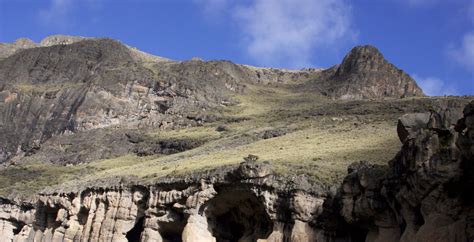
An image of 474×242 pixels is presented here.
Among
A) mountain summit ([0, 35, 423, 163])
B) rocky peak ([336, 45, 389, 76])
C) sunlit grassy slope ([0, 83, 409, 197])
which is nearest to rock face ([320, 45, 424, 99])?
rocky peak ([336, 45, 389, 76])

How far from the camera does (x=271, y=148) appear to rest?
6681 cm

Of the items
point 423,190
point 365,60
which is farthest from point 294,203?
point 365,60

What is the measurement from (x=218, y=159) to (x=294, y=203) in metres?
21.4

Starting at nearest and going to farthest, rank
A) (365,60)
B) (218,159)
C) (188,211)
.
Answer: (188,211)
(218,159)
(365,60)

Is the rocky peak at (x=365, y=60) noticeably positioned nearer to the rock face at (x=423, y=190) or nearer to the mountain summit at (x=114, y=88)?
the mountain summit at (x=114, y=88)

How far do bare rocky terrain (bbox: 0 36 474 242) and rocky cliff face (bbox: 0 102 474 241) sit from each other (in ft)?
0.33

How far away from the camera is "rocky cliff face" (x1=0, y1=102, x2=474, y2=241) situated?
98.5 feet

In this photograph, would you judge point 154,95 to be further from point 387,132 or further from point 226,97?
point 387,132

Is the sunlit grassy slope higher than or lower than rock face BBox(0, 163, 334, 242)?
higher

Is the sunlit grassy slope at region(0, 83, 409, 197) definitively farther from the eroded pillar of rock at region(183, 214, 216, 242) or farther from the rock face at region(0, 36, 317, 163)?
the rock face at region(0, 36, 317, 163)

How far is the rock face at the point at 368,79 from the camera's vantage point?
15112 cm

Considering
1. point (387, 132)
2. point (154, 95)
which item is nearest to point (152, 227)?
point (387, 132)

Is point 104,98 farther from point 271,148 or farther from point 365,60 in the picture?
point 365,60

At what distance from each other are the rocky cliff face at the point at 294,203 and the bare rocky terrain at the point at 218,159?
0.10 metres
